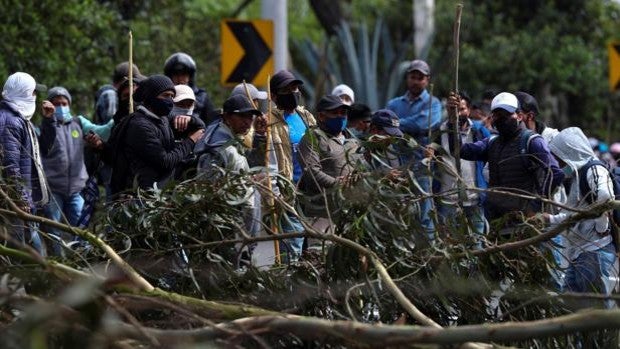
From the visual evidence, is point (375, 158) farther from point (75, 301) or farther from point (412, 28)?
point (412, 28)

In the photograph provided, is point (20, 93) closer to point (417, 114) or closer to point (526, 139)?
point (526, 139)

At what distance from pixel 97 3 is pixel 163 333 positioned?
11.5 m

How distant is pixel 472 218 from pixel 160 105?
2897 mm

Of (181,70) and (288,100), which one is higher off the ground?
(181,70)

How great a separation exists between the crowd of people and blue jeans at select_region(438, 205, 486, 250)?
10 millimetres

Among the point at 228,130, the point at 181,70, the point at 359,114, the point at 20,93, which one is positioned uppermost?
the point at 181,70

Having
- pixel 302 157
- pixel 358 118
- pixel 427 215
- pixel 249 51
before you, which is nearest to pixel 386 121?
pixel 358 118

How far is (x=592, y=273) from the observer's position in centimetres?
906

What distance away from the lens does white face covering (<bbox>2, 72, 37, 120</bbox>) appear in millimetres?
11227

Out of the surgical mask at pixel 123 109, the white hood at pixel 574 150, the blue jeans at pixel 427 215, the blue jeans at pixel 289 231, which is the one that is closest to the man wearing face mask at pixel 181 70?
the surgical mask at pixel 123 109

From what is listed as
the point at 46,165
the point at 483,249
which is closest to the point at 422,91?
the point at 46,165

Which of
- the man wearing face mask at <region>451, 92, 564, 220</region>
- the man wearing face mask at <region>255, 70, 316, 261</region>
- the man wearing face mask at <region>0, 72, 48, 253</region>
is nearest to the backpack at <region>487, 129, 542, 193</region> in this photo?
the man wearing face mask at <region>451, 92, 564, 220</region>

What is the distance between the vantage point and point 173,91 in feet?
34.5

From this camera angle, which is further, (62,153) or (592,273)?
(62,153)
